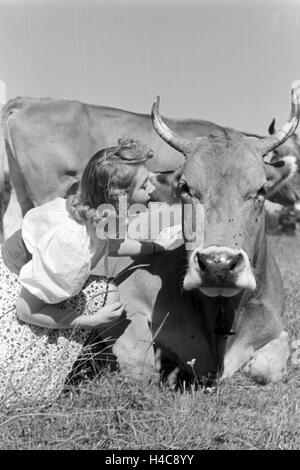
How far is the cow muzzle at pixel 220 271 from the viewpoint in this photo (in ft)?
14.7

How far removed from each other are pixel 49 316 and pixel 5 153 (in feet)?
21.4

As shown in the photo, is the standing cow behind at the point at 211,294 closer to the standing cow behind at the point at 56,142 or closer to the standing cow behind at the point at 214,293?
the standing cow behind at the point at 214,293

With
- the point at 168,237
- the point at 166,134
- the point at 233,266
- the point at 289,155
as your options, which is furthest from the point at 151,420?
the point at 289,155

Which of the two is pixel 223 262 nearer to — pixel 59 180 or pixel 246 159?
pixel 246 159

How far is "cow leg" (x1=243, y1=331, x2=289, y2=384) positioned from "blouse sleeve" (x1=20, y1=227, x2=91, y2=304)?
154 centimetres

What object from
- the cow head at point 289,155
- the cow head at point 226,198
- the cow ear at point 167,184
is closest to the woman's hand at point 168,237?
the cow ear at point 167,184

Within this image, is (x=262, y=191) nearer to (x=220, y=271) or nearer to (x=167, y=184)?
(x=167, y=184)

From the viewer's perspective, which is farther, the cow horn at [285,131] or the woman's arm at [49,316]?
the cow horn at [285,131]

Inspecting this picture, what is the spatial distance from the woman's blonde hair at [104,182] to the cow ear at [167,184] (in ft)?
2.16

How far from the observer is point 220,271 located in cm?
449

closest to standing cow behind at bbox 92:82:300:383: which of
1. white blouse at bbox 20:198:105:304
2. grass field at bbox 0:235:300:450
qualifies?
grass field at bbox 0:235:300:450

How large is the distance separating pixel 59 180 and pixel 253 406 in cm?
620

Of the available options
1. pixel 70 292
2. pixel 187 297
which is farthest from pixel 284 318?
pixel 70 292

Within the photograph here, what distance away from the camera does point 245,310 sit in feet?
18.3
